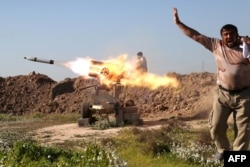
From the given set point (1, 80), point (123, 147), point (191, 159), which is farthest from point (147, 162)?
point (1, 80)

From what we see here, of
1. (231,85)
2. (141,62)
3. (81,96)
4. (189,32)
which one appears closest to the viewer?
(231,85)

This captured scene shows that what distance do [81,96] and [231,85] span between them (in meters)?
27.5

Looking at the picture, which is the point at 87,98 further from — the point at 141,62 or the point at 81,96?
the point at 141,62

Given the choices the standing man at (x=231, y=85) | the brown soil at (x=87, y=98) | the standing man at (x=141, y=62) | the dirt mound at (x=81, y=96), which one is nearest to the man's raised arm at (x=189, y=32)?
the standing man at (x=231, y=85)

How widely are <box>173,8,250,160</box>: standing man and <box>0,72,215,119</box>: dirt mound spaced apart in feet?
47.7

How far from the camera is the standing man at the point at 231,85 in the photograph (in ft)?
25.6

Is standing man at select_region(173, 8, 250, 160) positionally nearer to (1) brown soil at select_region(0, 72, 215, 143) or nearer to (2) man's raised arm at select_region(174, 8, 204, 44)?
(2) man's raised arm at select_region(174, 8, 204, 44)

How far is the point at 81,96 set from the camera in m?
35.0

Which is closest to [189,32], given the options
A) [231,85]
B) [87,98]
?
[231,85]

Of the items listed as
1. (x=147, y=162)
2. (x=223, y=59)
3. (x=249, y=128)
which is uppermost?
(x=223, y=59)

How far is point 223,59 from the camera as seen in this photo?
7926 millimetres

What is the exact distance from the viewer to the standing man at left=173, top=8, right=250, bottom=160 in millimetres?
7805

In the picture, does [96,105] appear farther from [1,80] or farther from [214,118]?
[1,80]

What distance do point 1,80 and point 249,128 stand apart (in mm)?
35093
